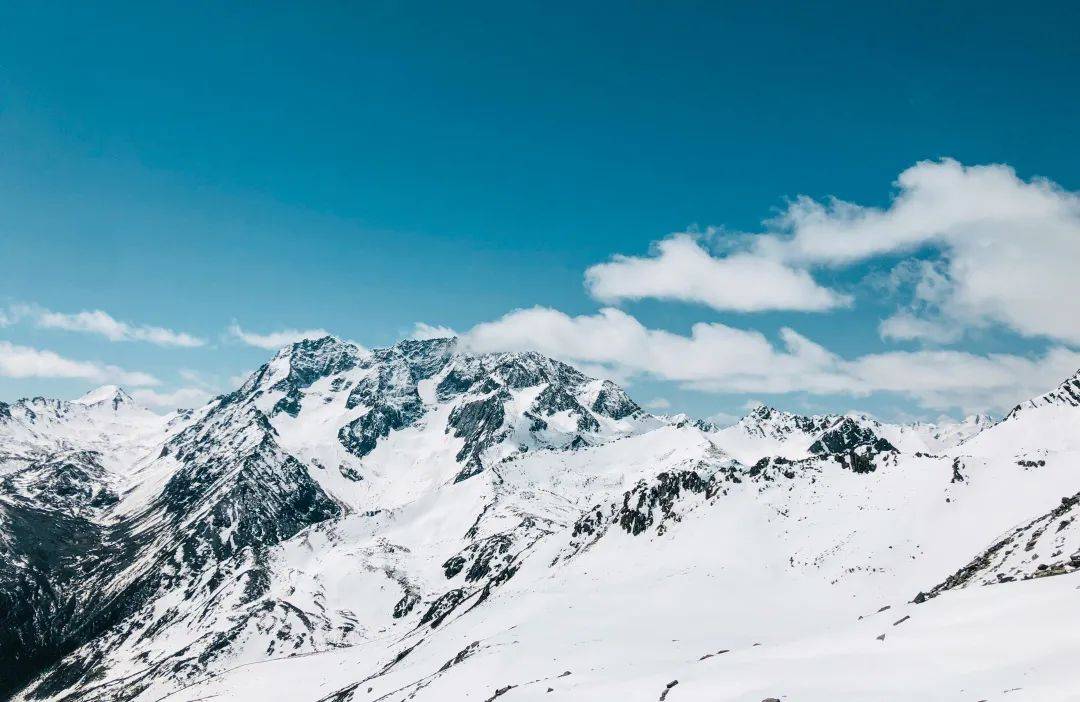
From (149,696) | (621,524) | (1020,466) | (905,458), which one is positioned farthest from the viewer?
(149,696)

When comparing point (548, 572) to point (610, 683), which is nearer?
point (610, 683)

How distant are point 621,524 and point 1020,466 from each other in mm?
55768

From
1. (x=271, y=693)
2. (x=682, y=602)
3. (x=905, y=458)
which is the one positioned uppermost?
(x=905, y=458)

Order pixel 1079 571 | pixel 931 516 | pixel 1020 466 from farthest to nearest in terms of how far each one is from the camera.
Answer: pixel 1020 466 → pixel 931 516 → pixel 1079 571

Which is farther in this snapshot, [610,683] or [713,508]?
[713,508]

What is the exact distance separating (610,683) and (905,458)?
7243 centimetres

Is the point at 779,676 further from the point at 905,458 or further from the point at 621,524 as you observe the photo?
the point at 621,524

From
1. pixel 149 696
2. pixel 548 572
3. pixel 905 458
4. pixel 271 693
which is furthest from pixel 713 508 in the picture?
pixel 149 696

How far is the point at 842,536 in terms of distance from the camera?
75.4 metres

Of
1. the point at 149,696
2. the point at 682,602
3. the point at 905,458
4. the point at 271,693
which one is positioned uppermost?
the point at 905,458

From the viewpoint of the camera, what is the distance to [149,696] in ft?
652

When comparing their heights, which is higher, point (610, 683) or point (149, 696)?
point (610, 683)

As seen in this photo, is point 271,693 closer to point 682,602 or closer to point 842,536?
point 682,602

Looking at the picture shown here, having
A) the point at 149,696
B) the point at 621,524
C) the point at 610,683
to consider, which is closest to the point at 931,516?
the point at 621,524
